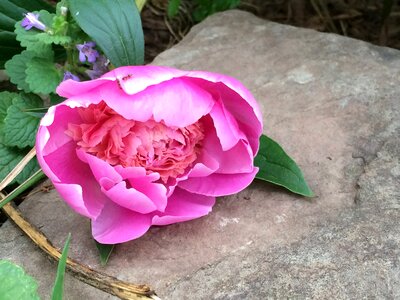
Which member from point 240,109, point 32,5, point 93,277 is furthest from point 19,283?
point 32,5

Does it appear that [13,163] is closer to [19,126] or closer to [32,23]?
[19,126]

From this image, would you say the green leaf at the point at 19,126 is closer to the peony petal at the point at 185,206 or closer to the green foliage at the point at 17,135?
the green foliage at the point at 17,135

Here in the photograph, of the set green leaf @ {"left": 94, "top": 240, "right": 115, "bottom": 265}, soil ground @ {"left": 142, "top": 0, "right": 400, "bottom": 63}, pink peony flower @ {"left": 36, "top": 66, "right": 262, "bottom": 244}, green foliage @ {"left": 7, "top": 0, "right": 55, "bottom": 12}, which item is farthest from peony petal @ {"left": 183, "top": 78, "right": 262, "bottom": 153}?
soil ground @ {"left": 142, "top": 0, "right": 400, "bottom": 63}

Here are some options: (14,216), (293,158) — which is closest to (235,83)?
(293,158)

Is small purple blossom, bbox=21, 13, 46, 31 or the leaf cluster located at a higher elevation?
small purple blossom, bbox=21, 13, 46, 31

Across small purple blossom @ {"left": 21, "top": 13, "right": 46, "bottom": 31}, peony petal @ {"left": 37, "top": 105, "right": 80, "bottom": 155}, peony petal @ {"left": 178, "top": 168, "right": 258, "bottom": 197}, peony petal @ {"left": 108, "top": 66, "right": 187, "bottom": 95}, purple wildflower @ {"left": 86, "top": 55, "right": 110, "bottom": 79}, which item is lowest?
peony petal @ {"left": 178, "top": 168, "right": 258, "bottom": 197}

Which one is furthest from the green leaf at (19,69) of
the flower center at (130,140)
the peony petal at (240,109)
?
the peony petal at (240,109)

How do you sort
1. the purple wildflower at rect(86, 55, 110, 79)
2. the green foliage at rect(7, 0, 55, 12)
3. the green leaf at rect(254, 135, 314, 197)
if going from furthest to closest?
the green foliage at rect(7, 0, 55, 12)
the purple wildflower at rect(86, 55, 110, 79)
the green leaf at rect(254, 135, 314, 197)

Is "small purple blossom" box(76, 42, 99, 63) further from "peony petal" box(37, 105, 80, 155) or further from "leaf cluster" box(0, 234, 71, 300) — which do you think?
"leaf cluster" box(0, 234, 71, 300)
